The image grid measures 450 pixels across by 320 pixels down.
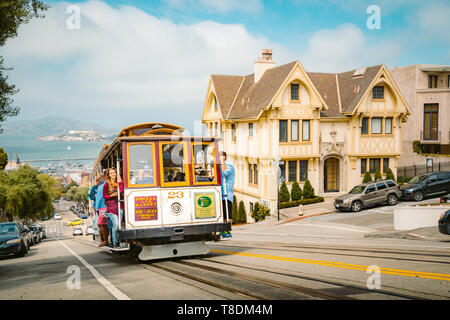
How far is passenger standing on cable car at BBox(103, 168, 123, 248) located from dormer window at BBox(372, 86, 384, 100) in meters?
27.8

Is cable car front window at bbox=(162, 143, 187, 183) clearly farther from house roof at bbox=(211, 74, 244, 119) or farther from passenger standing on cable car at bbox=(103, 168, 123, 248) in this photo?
house roof at bbox=(211, 74, 244, 119)

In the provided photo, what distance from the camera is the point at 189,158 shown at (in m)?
10.8

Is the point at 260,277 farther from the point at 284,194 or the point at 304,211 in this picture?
the point at 284,194

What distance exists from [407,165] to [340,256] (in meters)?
32.7

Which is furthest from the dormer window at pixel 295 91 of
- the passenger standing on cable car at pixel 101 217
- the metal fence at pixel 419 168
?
the passenger standing on cable car at pixel 101 217

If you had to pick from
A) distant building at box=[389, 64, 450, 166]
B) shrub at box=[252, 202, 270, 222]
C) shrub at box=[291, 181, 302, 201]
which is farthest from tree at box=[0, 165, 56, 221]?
distant building at box=[389, 64, 450, 166]

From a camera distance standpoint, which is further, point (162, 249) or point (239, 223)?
point (239, 223)

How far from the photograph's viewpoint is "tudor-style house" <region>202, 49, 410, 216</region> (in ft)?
102

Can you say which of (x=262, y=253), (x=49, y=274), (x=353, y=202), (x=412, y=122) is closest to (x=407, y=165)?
(x=412, y=122)

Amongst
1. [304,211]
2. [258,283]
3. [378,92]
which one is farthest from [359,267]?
[378,92]

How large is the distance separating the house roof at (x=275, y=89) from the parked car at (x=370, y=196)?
7238 mm

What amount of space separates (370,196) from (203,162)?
67.0ft
